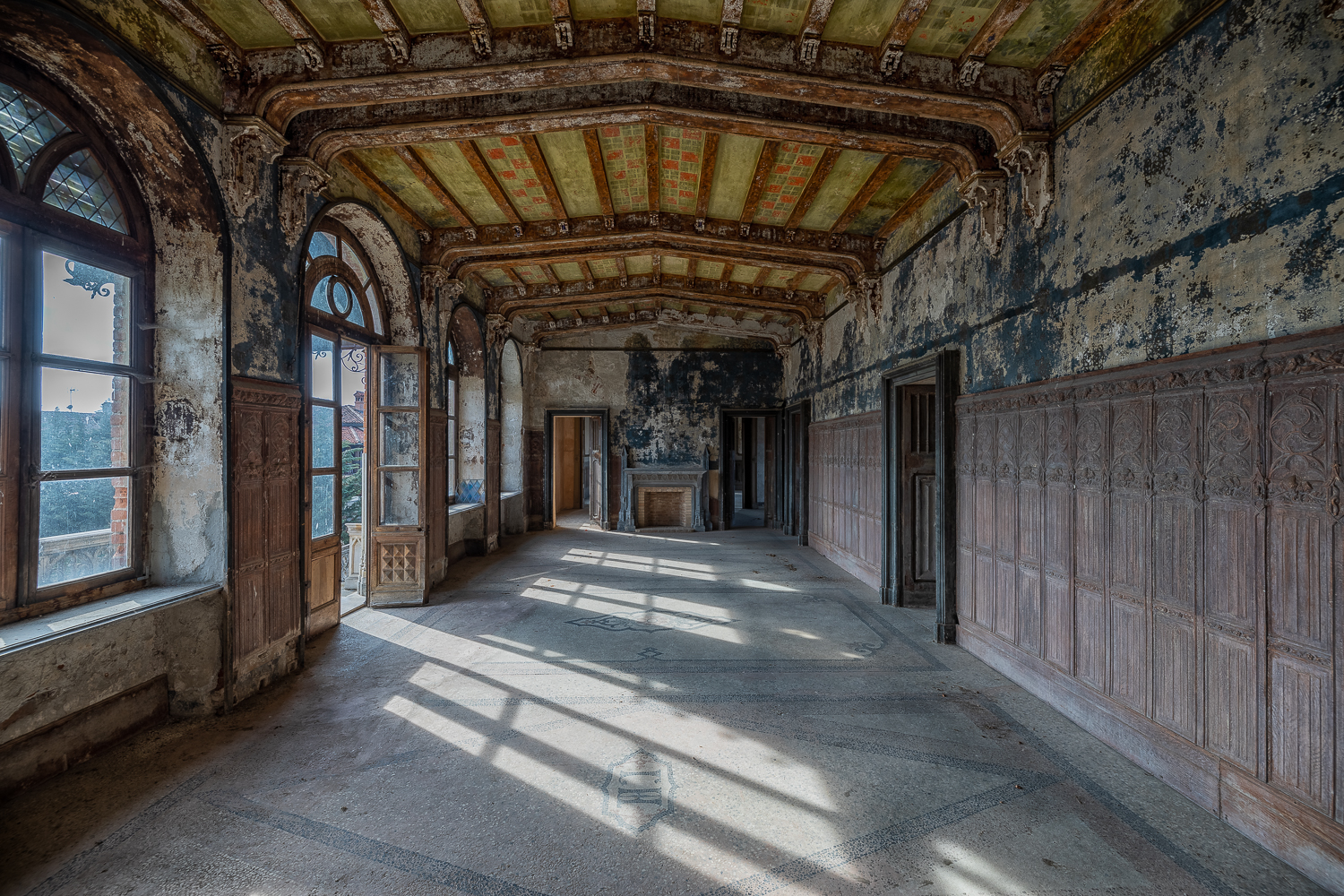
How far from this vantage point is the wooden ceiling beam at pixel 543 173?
498cm

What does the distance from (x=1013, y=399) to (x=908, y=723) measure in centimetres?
240

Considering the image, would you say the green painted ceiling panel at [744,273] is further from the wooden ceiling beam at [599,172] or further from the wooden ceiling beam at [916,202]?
A: the wooden ceiling beam at [599,172]

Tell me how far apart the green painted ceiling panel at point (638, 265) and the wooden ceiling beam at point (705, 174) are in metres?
1.71

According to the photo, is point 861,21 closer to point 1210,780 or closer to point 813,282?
point 1210,780

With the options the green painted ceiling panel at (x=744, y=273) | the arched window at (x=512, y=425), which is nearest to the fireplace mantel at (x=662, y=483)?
the arched window at (x=512, y=425)

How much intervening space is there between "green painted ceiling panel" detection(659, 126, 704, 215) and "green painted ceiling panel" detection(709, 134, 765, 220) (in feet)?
0.64

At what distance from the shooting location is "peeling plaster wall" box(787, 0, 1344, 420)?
2.27m

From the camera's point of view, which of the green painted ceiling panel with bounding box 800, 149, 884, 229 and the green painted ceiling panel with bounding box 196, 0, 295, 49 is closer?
the green painted ceiling panel with bounding box 196, 0, 295, 49

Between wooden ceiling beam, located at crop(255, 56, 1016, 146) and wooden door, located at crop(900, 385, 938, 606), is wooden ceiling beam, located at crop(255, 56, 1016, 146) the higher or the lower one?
the higher one

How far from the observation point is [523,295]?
30.9ft

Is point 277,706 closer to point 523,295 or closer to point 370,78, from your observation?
point 370,78

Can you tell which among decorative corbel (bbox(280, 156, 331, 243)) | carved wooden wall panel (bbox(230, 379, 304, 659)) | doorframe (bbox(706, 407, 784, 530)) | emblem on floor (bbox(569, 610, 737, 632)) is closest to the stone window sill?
carved wooden wall panel (bbox(230, 379, 304, 659))

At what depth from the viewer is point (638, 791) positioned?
2.85 meters

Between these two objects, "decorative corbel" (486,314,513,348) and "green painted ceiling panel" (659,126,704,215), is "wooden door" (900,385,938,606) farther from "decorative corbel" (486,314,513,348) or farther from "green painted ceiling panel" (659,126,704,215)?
"decorative corbel" (486,314,513,348)
